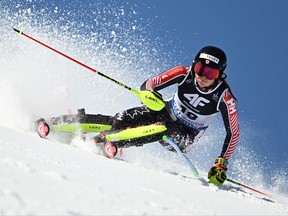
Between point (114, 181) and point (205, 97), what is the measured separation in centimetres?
332

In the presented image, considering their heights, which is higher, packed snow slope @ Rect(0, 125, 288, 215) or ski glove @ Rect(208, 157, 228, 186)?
ski glove @ Rect(208, 157, 228, 186)

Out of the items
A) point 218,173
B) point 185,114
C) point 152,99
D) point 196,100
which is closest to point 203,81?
point 196,100

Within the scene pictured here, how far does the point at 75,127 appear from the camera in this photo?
5.50 metres

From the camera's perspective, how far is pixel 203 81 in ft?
17.4

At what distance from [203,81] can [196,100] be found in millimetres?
358

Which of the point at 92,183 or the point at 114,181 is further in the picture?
the point at 114,181

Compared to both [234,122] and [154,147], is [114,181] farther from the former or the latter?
[154,147]

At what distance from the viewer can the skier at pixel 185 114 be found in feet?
16.9

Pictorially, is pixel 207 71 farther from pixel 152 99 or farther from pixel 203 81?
pixel 152 99

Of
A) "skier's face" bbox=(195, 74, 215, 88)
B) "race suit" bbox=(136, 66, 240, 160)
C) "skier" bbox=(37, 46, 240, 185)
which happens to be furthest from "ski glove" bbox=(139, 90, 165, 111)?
"skier's face" bbox=(195, 74, 215, 88)

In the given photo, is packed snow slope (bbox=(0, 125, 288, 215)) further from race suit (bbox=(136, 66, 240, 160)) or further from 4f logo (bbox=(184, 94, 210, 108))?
4f logo (bbox=(184, 94, 210, 108))

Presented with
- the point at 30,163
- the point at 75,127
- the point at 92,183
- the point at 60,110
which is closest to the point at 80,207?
the point at 92,183

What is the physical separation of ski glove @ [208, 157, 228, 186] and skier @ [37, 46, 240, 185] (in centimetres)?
1

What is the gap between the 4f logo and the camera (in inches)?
217
